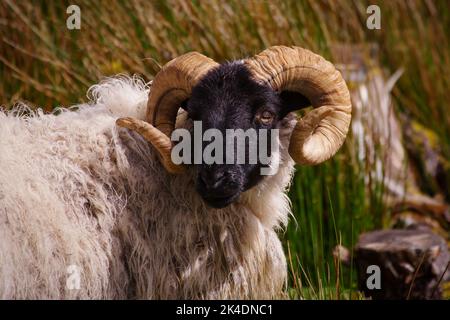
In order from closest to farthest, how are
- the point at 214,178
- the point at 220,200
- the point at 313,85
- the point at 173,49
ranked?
the point at 214,178
the point at 220,200
the point at 313,85
the point at 173,49

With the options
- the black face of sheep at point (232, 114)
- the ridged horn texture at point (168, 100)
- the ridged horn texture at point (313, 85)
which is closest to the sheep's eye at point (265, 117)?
the black face of sheep at point (232, 114)

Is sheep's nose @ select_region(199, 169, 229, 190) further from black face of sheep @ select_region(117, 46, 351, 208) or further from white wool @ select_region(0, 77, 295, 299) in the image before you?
white wool @ select_region(0, 77, 295, 299)

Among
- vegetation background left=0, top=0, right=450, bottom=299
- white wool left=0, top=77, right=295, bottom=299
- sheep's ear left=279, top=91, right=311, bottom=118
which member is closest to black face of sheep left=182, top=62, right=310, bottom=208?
sheep's ear left=279, top=91, right=311, bottom=118

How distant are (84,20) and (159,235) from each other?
289 cm

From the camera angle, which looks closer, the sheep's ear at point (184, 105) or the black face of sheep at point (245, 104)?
the black face of sheep at point (245, 104)

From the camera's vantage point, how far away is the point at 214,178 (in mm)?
3844

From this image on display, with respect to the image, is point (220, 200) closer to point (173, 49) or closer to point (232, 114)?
point (232, 114)

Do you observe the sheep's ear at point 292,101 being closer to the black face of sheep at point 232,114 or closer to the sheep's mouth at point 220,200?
the black face of sheep at point 232,114

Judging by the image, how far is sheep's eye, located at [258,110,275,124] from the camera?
4.15m

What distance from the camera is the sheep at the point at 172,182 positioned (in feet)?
12.9

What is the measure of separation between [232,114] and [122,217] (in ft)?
2.81

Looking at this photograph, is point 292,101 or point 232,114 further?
point 292,101

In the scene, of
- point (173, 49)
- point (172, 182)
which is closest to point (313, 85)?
point (172, 182)
